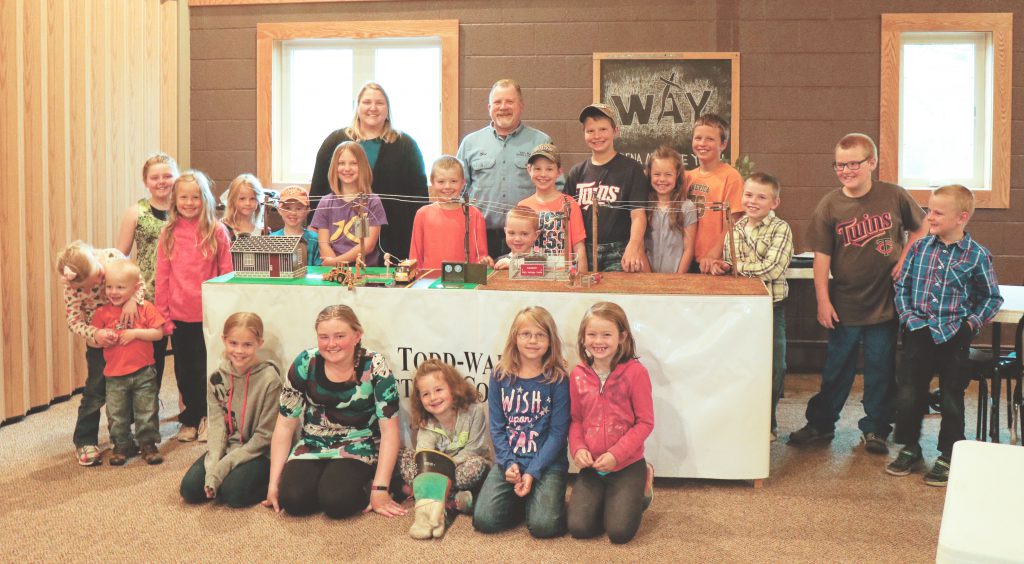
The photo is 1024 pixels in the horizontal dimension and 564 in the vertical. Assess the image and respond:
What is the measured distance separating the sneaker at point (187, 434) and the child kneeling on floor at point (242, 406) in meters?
0.66

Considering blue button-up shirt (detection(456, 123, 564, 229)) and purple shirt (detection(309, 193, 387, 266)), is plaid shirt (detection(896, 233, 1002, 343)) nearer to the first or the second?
blue button-up shirt (detection(456, 123, 564, 229))

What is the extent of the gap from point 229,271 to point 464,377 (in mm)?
1314

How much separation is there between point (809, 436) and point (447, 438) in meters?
1.73

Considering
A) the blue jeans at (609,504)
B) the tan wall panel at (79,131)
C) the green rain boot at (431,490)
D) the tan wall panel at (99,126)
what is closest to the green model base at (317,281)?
the green rain boot at (431,490)

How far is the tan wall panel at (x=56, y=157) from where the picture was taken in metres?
4.72

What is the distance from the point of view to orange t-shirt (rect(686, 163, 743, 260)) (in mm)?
3994

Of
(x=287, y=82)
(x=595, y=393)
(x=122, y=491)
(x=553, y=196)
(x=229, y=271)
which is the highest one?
(x=287, y=82)

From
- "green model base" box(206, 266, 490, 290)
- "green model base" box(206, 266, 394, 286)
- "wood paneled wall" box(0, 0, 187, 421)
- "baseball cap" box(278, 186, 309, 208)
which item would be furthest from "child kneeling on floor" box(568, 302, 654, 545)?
"wood paneled wall" box(0, 0, 187, 421)

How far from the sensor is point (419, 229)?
13.3 feet

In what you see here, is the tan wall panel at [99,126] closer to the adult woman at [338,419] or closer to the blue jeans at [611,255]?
the adult woman at [338,419]

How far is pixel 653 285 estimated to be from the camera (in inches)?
138

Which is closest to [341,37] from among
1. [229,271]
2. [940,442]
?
[229,271]

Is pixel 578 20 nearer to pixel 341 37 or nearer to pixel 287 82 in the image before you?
pixel 341 37

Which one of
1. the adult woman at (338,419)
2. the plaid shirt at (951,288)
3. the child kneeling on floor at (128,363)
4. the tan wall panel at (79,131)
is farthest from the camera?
the tan wall panel at (79,131)
